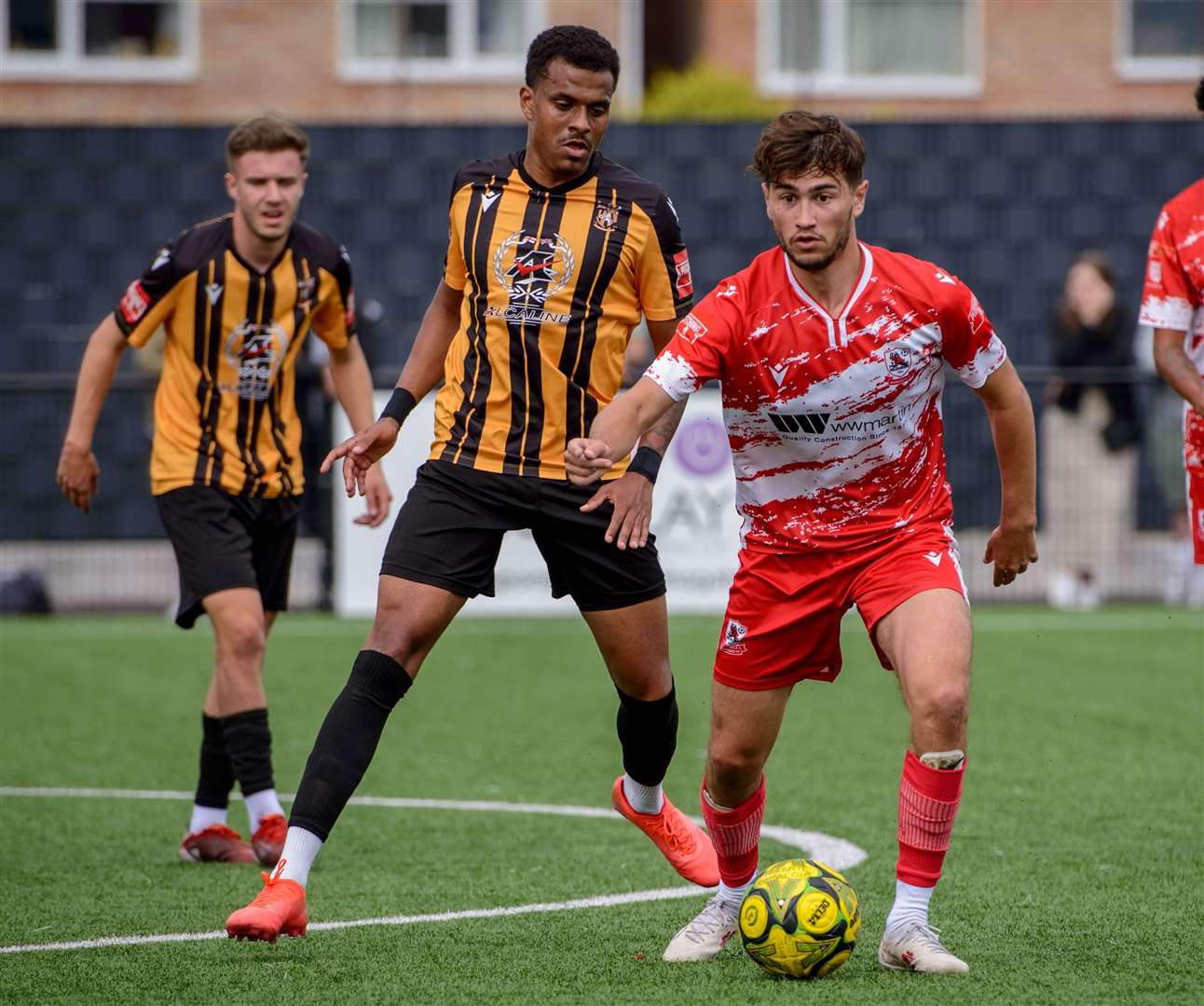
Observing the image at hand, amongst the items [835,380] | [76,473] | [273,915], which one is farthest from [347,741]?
[76,473]

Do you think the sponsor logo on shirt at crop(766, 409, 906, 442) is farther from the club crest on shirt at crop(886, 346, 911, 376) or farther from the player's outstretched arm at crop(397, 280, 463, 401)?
the player's outstretched arm at crop(397, 280, 463, 401)

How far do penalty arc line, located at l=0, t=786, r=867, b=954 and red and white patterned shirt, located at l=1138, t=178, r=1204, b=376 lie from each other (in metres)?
1.99

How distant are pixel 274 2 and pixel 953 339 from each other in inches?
693

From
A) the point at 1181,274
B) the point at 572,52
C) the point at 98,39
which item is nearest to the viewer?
the point at 572,52

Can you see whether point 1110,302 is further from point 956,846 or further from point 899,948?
point 899,948

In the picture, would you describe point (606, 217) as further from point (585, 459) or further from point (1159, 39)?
point (1159, 39)

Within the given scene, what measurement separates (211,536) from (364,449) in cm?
134

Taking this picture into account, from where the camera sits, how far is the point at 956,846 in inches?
251

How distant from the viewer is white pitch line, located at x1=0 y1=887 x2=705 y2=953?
5.08m

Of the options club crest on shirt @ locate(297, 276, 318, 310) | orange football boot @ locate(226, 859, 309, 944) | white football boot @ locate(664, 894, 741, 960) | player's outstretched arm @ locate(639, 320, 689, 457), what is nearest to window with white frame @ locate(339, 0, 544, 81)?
club crest on shirt @ locate(297, 276, 318, 310)

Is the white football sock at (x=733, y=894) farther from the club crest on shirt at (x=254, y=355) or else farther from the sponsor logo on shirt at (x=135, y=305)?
the sponsor logo on shirt at (x=135, y=305)

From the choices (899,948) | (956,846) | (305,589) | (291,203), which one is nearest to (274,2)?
(305,589)

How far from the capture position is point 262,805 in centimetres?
651

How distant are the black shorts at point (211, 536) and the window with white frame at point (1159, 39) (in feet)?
56.6
